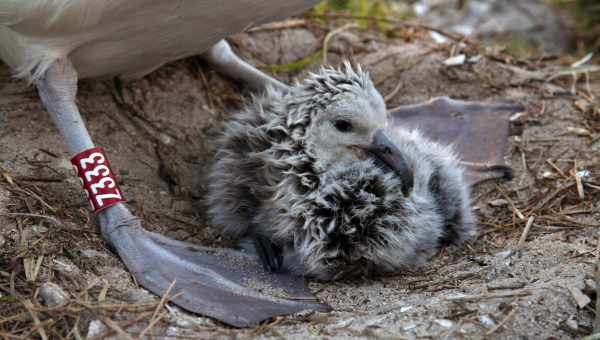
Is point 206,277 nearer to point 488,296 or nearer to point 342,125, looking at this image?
point 342,125

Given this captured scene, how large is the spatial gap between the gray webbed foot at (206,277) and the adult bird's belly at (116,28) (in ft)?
2.48

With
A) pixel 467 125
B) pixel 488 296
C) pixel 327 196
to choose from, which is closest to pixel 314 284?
pixel 327 196

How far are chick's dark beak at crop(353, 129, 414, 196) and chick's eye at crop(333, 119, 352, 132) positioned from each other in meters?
0.09

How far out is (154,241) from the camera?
330 cm

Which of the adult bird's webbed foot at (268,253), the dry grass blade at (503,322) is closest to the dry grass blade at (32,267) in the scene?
the adult bird's webbed foot at (268,253)

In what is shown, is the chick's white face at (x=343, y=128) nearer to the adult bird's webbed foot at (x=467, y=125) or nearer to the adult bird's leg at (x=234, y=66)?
the adult bird's webbed foot at (x=467, y=125)

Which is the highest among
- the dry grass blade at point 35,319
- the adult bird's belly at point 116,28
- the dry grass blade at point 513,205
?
the adult bird's belly at point 116,28

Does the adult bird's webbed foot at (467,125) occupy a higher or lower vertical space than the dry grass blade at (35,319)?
lower

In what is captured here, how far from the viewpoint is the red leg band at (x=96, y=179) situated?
3.32 metres

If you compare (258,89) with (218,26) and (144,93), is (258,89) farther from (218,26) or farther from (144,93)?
(218,26)

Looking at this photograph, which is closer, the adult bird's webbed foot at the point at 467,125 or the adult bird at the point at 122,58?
the adult bird at the point at 122,58

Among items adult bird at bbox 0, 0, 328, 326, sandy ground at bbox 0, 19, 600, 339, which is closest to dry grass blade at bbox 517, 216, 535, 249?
sandy ground at bbox 0, 19, 600, 339

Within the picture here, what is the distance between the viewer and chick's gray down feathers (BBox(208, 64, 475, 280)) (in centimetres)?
326

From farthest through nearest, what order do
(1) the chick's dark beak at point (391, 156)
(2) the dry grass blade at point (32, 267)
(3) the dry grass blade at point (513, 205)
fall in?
(3) the dry grass blade at point (513, 205) → (1) the chick's dark beak at point (391, 156) → (2) the dry grass blade at point (32, 267)
